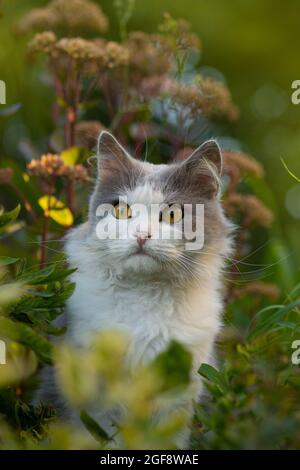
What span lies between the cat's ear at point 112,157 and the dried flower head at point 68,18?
877 mm

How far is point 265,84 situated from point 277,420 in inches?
164

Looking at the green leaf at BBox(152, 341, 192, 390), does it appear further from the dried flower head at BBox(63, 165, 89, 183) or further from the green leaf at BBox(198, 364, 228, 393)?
the dried flower head at BBox(63, 165, 89, 183)

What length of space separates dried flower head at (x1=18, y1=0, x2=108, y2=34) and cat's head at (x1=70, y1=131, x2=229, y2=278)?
2.89 feet

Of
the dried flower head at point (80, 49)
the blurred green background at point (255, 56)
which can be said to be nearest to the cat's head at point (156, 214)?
the dried flower head at point (80, 49)

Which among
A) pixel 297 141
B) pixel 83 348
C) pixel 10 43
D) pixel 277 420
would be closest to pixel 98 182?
pixel 83 348

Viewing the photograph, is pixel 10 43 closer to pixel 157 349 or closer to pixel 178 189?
pixel 178 189

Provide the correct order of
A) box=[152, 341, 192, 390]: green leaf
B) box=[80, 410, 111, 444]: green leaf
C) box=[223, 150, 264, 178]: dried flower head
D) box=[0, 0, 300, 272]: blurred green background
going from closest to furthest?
1. box=[152, 341, 192, 390]: green leaf
2. box=[80, 410, 111, 444]: green leaf
3. box=[223, 150, 264, 178]: dried flower head
4. box=[0, 0, 300, 272]: blurred green background

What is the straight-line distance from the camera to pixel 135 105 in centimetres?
291

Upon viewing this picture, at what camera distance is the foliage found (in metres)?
1.12

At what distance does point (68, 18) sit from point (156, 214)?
1.23m

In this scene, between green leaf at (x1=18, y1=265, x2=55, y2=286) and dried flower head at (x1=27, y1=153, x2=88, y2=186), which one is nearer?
green leaf at (x1=18, y1=265, x2=55, y2=286)

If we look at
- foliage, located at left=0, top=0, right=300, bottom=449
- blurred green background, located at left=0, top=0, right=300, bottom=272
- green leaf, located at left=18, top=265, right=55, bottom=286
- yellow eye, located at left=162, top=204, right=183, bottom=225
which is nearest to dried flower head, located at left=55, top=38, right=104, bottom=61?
foliage, located at left=0, top=0, right=300, bottom=449

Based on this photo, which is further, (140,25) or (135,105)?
(140,25)

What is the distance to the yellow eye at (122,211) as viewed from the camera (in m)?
2.03
